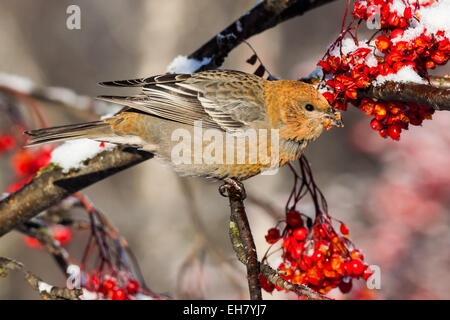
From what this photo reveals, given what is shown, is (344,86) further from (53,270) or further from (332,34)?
(53,270)

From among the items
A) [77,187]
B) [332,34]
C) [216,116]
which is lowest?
[77,187]

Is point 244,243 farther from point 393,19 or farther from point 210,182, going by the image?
point 210,182

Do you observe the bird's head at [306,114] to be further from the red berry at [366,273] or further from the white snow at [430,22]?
the red berry at [366,273]

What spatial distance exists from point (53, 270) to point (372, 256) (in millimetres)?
5463

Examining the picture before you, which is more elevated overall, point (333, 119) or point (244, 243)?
point (333, 119)

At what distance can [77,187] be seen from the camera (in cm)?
290

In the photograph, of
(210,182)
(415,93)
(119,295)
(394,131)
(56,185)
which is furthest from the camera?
(210,182)

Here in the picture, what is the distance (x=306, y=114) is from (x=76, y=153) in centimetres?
141

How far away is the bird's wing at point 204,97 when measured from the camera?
115 inches

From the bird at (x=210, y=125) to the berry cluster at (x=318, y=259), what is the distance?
41 cm

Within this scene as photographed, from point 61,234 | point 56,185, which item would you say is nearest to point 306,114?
point 56,185

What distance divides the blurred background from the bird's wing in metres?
2.86

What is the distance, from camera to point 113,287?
2867 mm
